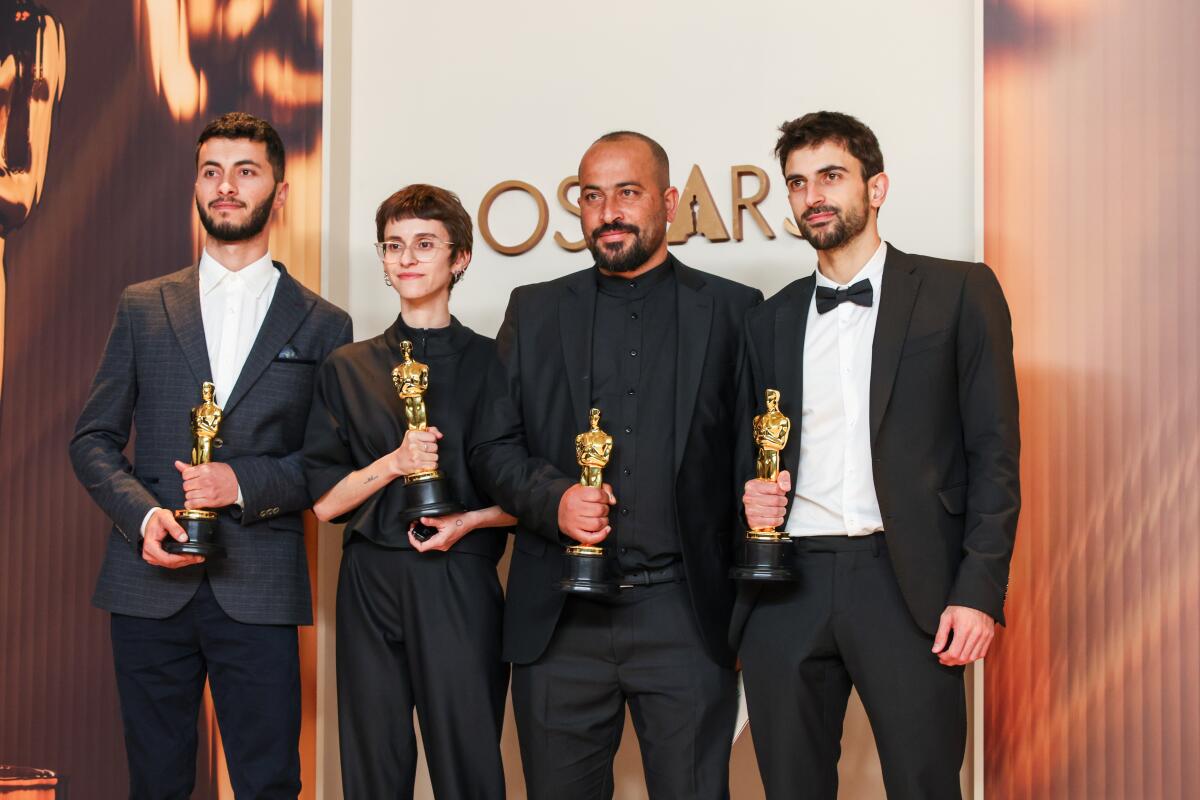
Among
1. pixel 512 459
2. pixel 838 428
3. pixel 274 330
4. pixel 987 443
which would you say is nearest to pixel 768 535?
pixel 838 428

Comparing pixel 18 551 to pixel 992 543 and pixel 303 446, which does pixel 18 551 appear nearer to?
pixel 303 446

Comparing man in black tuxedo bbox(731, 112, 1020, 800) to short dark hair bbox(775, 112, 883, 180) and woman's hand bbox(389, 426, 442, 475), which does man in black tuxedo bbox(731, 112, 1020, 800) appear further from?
woman's hand bbox(389, 426, 442, 475)

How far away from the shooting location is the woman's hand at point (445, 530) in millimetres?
3303

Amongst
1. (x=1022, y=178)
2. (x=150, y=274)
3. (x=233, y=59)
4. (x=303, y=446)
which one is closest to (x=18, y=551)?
(x=150, y=274)

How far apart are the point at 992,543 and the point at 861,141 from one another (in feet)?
3.46

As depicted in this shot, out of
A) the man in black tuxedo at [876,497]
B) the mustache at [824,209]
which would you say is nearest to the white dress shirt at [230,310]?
the man in black tuxedo at [876,497]

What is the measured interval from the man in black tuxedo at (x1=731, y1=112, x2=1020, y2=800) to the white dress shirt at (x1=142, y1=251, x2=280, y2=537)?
1.49 metres

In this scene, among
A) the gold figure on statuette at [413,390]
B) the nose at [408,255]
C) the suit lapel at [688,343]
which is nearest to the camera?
the suit lapel at [688,343]

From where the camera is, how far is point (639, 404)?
3197 millimetres

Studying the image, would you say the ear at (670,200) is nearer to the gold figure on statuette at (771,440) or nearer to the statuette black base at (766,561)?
the gold figure on statuette at (771,440)

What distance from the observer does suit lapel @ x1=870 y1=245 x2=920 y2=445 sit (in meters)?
2.94

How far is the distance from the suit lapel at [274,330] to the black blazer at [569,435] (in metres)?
0.67

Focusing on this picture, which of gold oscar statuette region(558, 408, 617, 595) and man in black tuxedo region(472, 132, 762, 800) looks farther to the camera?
man in black tuxedo region(472, 132, 762, 800)

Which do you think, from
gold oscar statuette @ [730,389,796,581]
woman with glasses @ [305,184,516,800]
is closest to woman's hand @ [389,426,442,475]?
woman with glasses @ [305,184,516,800]
